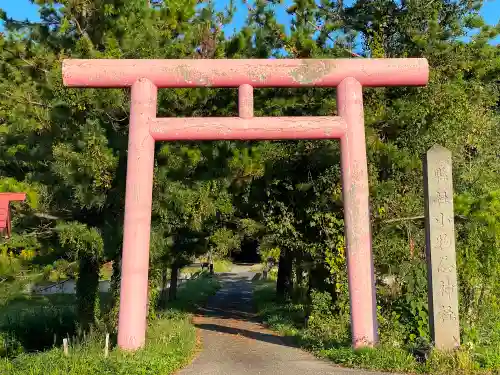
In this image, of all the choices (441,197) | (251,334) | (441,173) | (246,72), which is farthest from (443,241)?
(251,334)

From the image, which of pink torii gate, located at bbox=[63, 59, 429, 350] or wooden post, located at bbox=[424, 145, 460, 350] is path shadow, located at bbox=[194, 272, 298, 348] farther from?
wooden post, located at bbox=[424, 145, 460, 350]

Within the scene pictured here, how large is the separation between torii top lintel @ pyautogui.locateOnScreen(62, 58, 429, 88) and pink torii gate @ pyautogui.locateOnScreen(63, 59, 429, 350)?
0.05 ft

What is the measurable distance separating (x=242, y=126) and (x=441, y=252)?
3286 mm

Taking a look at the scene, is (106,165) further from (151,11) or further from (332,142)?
(332,142)

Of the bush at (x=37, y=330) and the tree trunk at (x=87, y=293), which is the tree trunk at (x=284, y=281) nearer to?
the bush at (x=37, y=330)

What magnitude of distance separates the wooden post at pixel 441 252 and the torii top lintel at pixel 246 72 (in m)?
1.68

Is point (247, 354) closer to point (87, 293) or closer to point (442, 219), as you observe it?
point (442, 219)

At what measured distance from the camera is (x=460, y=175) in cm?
1022

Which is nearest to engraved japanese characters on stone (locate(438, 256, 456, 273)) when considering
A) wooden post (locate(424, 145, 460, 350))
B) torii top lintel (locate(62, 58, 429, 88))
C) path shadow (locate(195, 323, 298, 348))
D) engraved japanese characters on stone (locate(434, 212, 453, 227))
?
wooden post (locate(424, 145, 460, 350))

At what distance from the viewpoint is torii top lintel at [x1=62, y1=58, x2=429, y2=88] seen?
7902mm

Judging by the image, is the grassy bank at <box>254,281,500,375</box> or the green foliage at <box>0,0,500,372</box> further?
the green foliage at <box>0,0,500,372</box>

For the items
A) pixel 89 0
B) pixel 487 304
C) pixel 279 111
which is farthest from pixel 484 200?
pixel 89 0

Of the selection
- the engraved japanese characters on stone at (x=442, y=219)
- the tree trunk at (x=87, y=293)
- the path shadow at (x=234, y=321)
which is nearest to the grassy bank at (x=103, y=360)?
the path shadow at (x=234, y=321)

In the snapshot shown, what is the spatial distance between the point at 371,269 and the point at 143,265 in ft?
10.9
